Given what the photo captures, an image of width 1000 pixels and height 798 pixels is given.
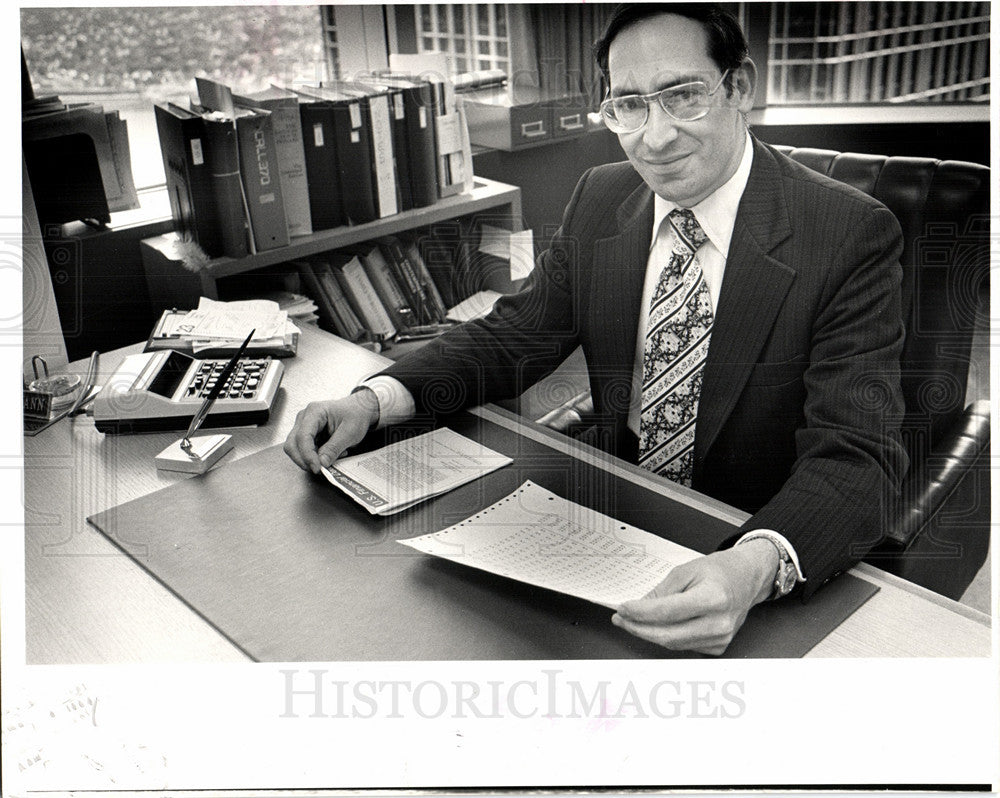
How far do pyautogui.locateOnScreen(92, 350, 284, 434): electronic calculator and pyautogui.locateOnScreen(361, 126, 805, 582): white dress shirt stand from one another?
21cm

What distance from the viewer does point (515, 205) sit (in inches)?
74.9

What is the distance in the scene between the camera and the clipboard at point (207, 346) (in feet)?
5.44

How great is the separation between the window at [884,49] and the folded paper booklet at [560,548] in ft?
2.27

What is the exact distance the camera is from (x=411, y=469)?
4.16 feet

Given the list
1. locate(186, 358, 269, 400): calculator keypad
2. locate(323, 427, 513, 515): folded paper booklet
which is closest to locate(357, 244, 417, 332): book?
locate(186, 358, 269, 400): calculator keypad

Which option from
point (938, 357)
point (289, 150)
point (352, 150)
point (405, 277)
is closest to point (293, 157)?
point (289, 150)

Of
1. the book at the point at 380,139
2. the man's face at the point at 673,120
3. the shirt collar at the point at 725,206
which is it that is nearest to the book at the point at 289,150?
the book at the point at 380,139

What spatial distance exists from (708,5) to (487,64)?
63 cm

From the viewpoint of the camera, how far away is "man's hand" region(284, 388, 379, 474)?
50.2 inches

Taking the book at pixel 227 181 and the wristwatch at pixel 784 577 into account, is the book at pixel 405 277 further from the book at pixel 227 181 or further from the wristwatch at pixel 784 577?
the wristwatch at pixel 784 577

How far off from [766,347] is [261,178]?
45.5 inches

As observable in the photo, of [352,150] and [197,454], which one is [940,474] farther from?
[352,150]

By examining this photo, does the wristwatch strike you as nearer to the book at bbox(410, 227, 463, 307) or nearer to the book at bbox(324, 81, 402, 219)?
the book at bbox(410, 227, 463, 307)

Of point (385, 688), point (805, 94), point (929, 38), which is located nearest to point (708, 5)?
point (929, 38)
